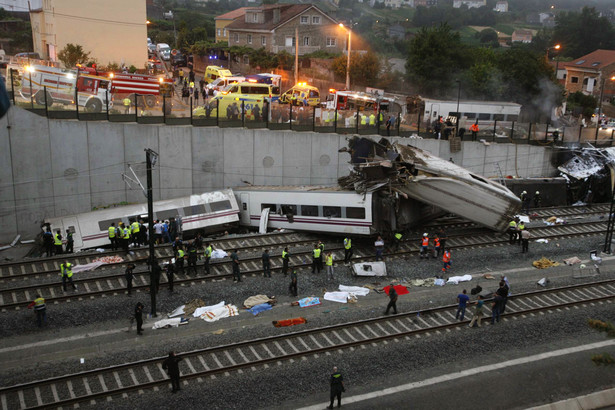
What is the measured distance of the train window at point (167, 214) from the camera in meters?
28.7

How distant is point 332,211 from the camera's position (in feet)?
91.7

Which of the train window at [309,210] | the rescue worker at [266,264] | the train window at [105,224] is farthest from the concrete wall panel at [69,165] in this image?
the rescue worker at [266,264]

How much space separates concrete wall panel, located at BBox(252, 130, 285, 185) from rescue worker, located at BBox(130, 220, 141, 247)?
8.95 m

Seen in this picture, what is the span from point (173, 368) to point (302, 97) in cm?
3105

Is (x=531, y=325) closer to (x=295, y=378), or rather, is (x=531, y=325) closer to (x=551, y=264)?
(x=551, y=264)

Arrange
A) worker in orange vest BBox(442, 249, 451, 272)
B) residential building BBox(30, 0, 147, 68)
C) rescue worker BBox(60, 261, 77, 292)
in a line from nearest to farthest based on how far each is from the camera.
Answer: rescue worker BBox(60, 261, 77, 292) < worker in orange vest BBox(442, 249, 451, 272) < residential building BBox(30, 0, 147, 68)

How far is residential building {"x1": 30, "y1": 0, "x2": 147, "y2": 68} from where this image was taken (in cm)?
5041

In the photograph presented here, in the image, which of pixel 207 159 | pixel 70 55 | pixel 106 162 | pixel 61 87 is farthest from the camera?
pixel 70 55

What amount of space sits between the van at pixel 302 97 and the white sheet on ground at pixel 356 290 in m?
22.7

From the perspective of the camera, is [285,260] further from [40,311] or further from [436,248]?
[40,311]

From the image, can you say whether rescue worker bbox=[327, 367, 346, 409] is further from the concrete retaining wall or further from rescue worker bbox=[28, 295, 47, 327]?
the concrete retaining wall

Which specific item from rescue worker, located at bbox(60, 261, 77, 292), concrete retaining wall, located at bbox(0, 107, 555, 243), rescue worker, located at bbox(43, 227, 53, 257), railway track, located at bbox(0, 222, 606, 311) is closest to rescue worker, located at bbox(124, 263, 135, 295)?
railway track, located at bbox(0, 222, 606, 311)

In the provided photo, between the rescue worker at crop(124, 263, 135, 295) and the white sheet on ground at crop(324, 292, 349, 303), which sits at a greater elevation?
the rescue worker at crop(124, 263, 135, 295)

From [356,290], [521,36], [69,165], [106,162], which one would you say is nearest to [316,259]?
[356,290]
